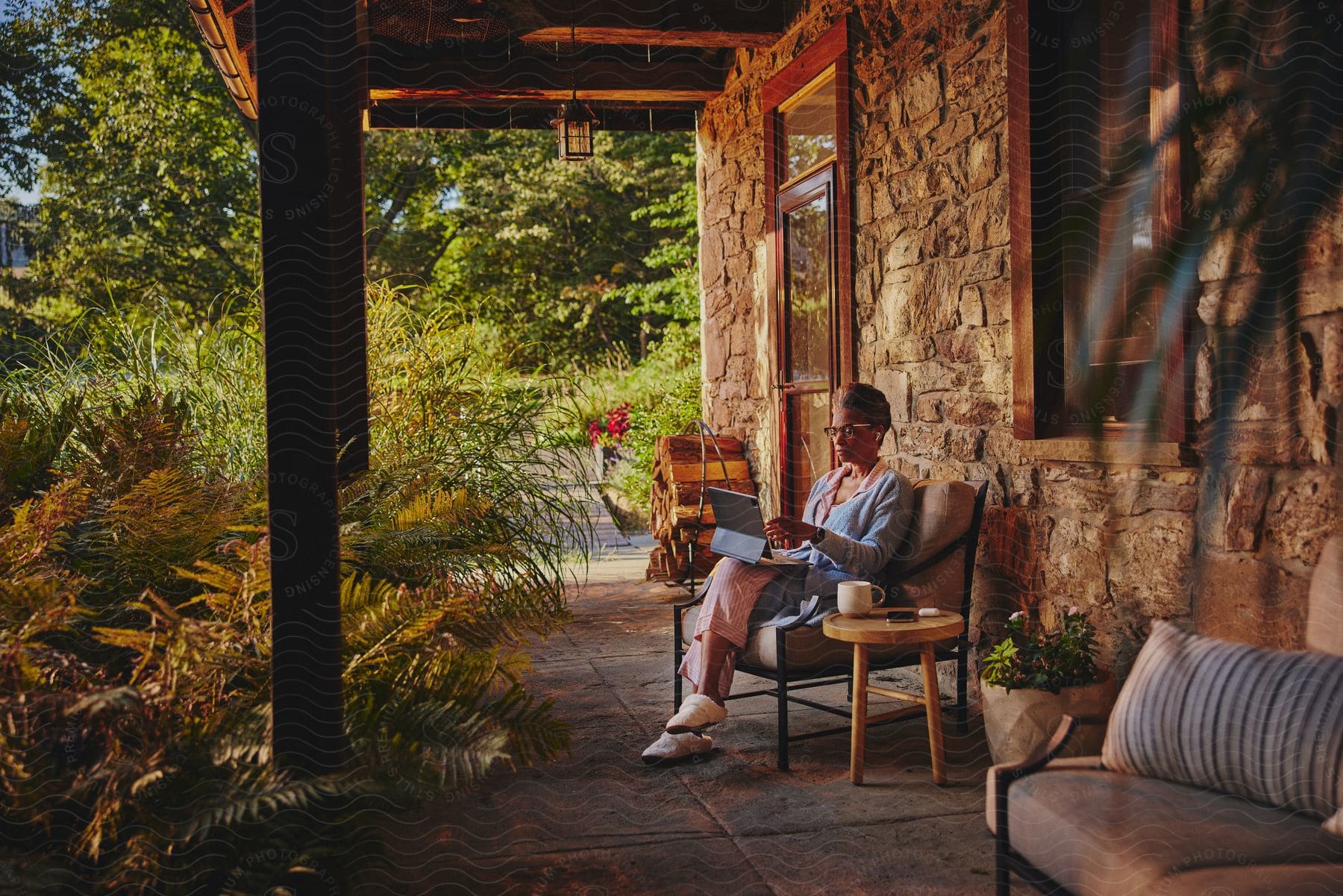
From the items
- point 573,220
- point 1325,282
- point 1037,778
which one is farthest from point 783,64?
point 573,220

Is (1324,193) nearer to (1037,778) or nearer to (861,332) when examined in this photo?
(1037,778)

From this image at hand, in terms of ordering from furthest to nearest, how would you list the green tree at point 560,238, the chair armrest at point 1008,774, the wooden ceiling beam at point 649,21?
the green tree at point 560,238 < the wooden ceiling beam at point 649,21 < the chair armrest at point 1008,774

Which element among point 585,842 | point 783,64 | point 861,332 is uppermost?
point 783,64

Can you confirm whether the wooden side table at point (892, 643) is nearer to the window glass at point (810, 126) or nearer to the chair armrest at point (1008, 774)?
the chair armrest at point (1008, 774)

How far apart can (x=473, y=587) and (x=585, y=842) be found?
95 cm

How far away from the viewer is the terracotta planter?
2820mm

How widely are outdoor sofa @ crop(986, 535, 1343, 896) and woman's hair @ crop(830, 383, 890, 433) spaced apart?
5.95 feet

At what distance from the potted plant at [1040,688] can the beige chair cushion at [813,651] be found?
359 millimetres

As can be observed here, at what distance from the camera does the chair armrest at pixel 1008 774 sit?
76.4 inches

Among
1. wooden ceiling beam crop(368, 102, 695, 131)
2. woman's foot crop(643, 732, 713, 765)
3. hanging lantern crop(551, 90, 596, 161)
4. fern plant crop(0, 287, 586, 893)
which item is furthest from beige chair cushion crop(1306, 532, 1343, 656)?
wooden ceiling beam crop(368, 102, 695, 131)

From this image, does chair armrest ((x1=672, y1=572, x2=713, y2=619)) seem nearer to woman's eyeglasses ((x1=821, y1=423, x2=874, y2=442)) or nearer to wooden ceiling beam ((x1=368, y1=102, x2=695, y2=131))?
woman's eyeglasses ((x1=821, y1=423, x2=874, y2=442))

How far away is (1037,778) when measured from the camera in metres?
1.93

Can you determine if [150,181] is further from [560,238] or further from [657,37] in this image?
[657,37]

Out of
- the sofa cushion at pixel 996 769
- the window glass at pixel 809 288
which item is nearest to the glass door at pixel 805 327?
the window glass at pixel 809 288
